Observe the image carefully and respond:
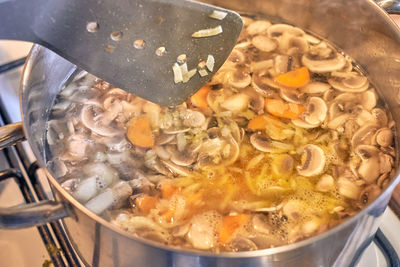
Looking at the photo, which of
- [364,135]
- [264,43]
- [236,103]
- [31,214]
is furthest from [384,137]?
[31,214]

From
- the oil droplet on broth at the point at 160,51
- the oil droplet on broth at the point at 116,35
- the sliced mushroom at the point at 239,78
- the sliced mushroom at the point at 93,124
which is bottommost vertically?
the sliced mushroom at the point at 93,124

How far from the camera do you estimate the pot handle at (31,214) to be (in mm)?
973

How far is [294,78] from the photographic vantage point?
1.66m

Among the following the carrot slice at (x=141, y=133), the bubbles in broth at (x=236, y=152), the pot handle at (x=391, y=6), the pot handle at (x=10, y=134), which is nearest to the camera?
the pot handle at (x=10, y=134)

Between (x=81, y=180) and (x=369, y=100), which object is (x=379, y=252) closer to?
(x=369, y=100)

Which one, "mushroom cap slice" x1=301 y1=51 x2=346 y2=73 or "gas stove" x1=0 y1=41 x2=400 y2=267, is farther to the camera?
"mushroom cap slice" x1=301 y1=51 x2=346 y2=73

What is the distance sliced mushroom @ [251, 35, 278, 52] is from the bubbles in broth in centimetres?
4

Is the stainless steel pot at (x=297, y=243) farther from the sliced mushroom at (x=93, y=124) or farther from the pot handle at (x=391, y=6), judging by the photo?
the sliced mushroom at (x=93, y=124)

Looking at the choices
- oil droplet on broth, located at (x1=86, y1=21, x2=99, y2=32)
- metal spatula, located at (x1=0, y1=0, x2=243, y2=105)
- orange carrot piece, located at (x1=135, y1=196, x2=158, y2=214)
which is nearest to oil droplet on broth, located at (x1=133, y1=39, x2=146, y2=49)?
metal spatula, located at (x1=0, y1=0, x2=243, y2=105)

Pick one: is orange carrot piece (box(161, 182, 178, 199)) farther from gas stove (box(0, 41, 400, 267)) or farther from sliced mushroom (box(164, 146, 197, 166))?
gas stove (box(0, 41, 400, 267))

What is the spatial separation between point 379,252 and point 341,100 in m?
0.57

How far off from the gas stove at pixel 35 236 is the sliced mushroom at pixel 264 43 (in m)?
0.81

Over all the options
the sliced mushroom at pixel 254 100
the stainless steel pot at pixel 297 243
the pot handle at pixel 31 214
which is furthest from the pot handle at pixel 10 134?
the sliced mushroom at pixel 254 100

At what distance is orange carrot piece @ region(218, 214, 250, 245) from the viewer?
116cm
